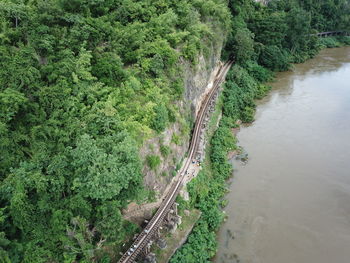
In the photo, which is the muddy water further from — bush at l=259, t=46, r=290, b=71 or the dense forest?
bush at l=259, t=46, r=290, b=71

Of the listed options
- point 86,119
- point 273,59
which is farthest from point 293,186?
point 273,59

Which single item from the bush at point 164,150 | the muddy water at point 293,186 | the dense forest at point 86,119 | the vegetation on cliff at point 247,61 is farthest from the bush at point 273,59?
the bush at point 164,150

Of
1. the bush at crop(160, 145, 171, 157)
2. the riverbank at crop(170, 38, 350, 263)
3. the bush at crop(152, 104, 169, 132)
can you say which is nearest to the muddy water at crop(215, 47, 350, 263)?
the riverbank at crop(170, 38, 350, 263)

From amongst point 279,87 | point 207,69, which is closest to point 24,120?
point 207,69

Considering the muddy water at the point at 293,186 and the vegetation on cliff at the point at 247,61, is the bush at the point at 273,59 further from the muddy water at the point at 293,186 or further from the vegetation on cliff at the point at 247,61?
the muddy water at the point at 293,186

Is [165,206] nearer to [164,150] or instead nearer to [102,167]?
[164,150]
